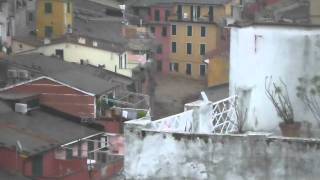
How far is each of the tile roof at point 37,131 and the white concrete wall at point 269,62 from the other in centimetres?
1516

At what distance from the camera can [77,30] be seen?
51250 mm

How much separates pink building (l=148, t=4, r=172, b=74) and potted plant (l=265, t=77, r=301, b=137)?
51809 mm

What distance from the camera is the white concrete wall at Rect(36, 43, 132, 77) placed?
150 feet

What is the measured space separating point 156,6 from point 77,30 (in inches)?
550

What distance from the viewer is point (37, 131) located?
89.2ft

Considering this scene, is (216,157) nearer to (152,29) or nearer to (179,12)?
(179,12)

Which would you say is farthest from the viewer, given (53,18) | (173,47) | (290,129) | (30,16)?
(173,47)

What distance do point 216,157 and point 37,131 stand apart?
63.9ft

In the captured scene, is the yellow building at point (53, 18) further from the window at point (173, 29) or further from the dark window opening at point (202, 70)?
the dark window opening at point (202, 70)

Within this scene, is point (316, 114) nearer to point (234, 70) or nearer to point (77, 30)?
point (234, 70)

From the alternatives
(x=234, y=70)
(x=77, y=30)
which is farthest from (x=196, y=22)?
(x=234, y=70)

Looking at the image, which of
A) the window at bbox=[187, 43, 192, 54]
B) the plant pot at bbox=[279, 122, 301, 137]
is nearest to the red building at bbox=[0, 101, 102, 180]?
the plant pot at bbox=[279, 122, 301, 137]

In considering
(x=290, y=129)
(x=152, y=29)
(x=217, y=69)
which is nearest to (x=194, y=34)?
(x=152, y=29)

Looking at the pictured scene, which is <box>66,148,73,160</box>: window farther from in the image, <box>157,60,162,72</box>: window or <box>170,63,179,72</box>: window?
<box>170,63,179,72</box>: window
